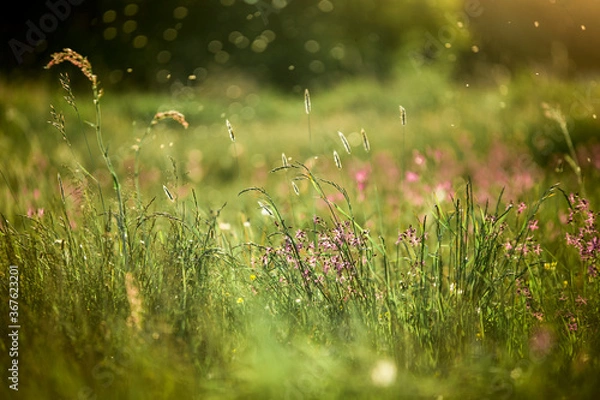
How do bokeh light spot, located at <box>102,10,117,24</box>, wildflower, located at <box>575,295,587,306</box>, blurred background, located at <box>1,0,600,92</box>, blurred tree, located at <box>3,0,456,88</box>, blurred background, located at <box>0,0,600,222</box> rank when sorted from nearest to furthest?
wildflower, located at <box>575,295,587,306</box> < blurred background, located at <box>0,0,600,222</box> < blurred background, located at <box>1,0,600,92</box> < blurred tree, located at <box>3,0,456,88</box> < bokeh light spot, located at <box>102,10,117,24</box>

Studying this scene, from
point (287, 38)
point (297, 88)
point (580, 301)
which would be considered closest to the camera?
point (580, 301)

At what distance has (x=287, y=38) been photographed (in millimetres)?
23016

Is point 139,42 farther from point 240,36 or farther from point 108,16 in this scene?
point 240,36

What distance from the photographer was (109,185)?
6344 mm

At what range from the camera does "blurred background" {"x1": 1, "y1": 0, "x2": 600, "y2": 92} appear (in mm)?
18391

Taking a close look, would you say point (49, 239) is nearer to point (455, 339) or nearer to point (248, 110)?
point (455, 339)

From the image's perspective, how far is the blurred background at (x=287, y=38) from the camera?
60.3 ft

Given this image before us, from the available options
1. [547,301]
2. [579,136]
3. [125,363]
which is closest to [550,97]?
[579,136]

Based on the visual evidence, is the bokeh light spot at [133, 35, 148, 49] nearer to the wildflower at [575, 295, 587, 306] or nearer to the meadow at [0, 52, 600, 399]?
the meadow at [0, 52, 600, 399]

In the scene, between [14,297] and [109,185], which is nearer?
[14,297]

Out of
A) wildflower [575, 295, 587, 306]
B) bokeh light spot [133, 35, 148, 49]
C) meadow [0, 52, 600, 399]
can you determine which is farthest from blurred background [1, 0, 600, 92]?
wildflower [575, 295, 587, 306]

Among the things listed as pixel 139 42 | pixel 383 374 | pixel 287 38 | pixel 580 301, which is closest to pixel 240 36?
pixel 287 38

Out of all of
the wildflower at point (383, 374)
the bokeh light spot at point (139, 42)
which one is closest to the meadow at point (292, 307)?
the wildflower at point (383, 374)

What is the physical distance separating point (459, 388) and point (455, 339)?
1.09ft
